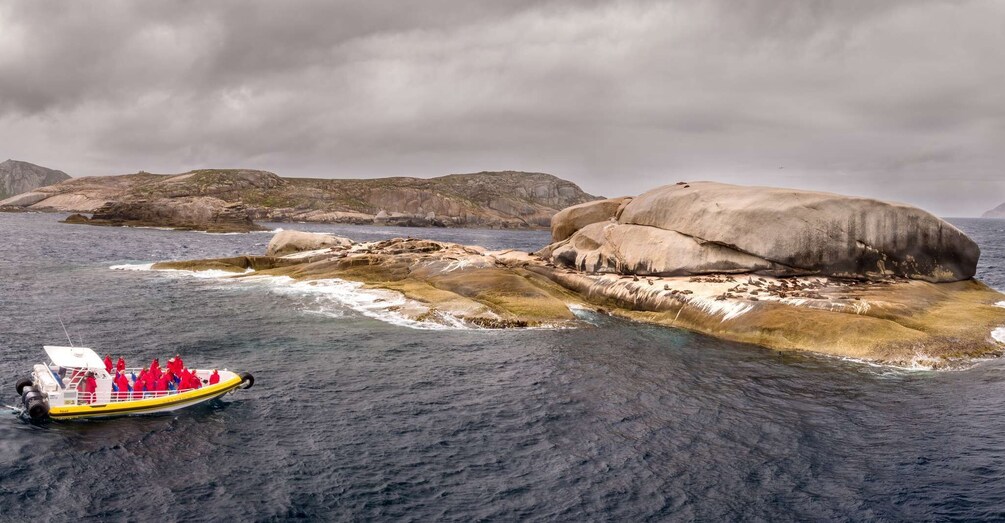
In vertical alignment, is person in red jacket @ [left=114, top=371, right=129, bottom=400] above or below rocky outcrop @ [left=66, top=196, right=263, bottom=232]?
below

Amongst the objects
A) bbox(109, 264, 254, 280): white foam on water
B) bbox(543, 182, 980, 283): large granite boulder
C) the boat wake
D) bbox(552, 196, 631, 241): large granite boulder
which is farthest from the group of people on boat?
bbox(552, 196, 631, 241): large granite boulder

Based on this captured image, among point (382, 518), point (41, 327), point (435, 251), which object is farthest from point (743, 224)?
point (41, 327)

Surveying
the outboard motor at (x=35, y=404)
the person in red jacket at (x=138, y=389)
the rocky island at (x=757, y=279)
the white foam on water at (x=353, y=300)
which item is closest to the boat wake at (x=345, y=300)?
the white foam on water at (x=353, y=300)

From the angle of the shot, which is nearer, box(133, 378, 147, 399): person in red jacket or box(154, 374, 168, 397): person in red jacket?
box(133, 378, 147, 399): person in red jacket

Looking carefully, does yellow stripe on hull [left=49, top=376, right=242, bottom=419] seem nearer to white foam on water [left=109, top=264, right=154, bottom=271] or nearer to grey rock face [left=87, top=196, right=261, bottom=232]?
white foam on water [left=109, top=264, right=154, bottom=271]

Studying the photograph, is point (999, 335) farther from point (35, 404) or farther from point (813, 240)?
point (35, 404)

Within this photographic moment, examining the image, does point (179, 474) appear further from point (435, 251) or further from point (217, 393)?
point (435, 251)
